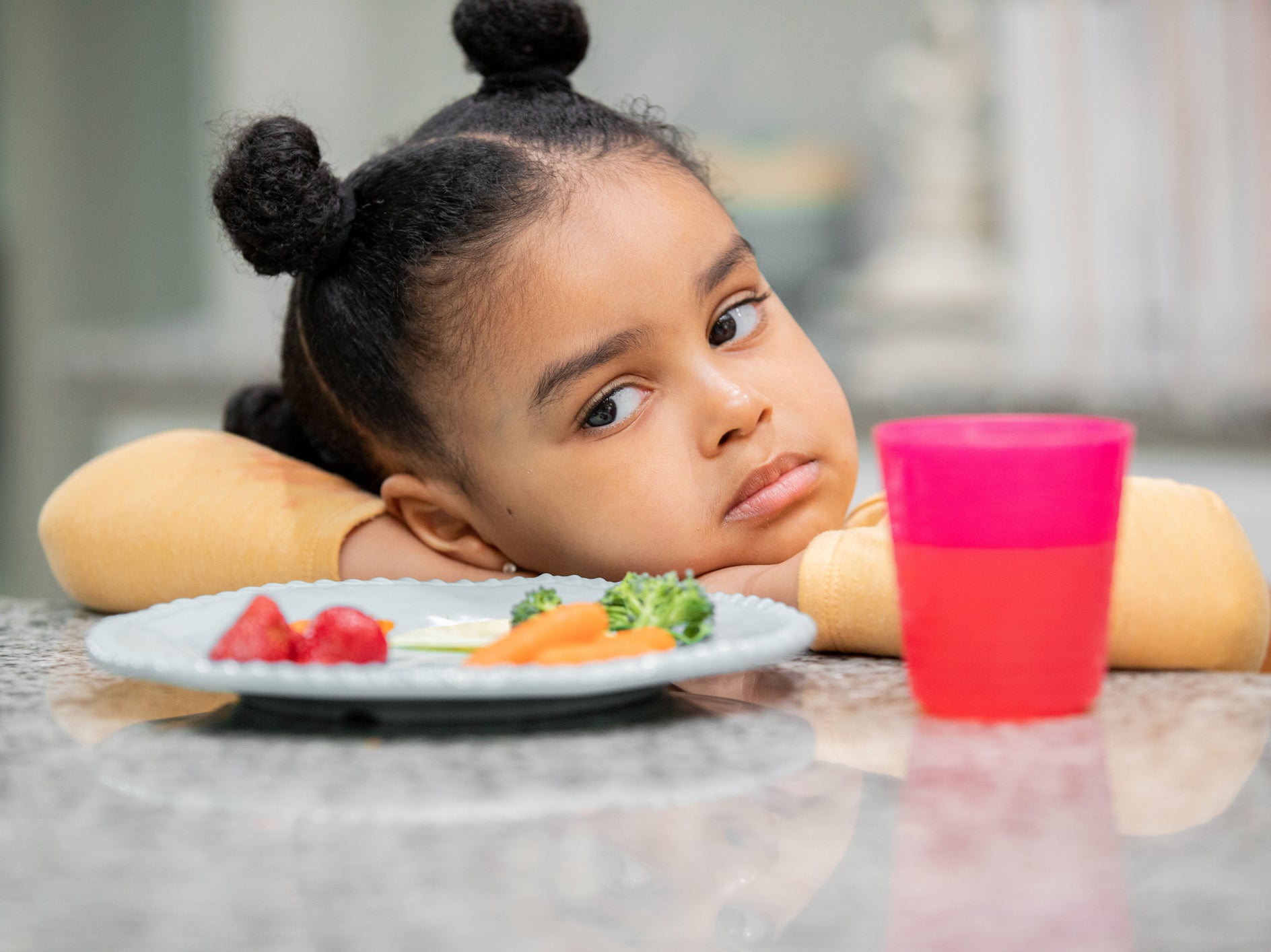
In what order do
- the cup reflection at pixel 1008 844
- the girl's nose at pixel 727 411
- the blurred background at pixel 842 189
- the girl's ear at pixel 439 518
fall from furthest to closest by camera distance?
1. the blurred background at pixel 842 189
2. the girl's ear at pixel 439 518
3. the girl's nose at pixel 727 411
4. the cup reflection at pixel 1008 844

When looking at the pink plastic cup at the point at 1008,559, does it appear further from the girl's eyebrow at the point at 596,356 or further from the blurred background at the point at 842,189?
the blurred background at the point at 842,189

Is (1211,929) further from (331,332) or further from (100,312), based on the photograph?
(100,312)

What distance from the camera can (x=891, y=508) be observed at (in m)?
0.68

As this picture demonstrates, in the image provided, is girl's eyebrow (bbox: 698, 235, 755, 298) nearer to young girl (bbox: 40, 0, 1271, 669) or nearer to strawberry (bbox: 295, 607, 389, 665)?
young girl (bbox: 40, 0, 1271, 669)

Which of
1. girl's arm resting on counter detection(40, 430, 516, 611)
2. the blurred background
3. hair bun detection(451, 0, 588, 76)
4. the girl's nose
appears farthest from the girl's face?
the blurred background

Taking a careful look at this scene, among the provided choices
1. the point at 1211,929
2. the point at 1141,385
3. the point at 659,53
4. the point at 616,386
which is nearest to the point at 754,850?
the point at 1211,929

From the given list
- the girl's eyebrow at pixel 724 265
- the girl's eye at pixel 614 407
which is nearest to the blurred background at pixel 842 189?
the girl's eyebrow at pixel 724 265

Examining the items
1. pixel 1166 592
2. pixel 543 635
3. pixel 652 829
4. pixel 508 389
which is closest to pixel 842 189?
pixel 508 389

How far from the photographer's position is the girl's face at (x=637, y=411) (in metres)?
1.04

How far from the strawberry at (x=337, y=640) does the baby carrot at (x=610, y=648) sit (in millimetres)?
90

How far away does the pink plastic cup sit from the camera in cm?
63

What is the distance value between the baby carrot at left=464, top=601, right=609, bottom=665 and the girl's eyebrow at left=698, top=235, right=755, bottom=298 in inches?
16.9

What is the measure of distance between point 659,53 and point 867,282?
970 millimetres

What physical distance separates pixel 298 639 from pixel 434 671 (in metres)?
0.11
